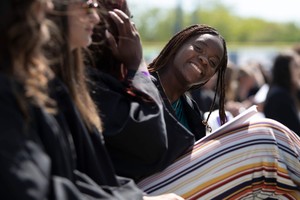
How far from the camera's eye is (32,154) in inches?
81.7

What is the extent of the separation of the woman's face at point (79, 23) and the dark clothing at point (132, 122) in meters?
0.39

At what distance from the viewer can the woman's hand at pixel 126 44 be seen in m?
2.97

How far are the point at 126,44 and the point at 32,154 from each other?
1011 mm

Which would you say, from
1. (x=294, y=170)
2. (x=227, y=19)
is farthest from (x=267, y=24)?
(x=294, y=170)

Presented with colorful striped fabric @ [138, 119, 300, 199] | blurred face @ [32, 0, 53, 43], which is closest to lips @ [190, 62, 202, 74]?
colorful striped fabric @ [138, 119, 300, 199]

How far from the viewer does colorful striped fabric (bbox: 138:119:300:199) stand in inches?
123

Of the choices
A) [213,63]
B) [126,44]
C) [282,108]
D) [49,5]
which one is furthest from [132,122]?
[282,108]

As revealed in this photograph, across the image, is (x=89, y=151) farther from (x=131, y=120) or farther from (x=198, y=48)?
(x=198, y=48)

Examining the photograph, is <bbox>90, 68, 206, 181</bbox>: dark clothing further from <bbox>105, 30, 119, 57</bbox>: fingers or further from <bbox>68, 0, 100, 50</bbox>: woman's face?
<bbox>68, 0, 100, 50</bbox>: woman's face

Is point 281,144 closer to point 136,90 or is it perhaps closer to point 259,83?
point 136,90

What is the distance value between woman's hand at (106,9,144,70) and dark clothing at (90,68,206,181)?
2.4 inches

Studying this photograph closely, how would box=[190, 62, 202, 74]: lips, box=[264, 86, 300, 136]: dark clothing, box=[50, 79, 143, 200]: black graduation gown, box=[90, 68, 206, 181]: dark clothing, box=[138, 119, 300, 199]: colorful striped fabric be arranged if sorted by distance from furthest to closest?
box=[264, 86, 300, 136]: dark clothing
box=[190, 62, 202, 74]: lips
box=[138, 119, 300, 199]: colorful striped fabric
box=[90, 68, 206, 181]: dark clothing
box=[50, 79, 143, 200]: black graduation gown

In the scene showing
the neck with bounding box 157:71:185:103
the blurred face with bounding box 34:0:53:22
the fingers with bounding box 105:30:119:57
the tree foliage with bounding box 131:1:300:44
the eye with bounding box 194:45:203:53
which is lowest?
the tree foliage with bounding box 131:1:300:44

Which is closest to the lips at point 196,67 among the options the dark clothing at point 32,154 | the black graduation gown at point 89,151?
the black graduation gown at point 89,151
